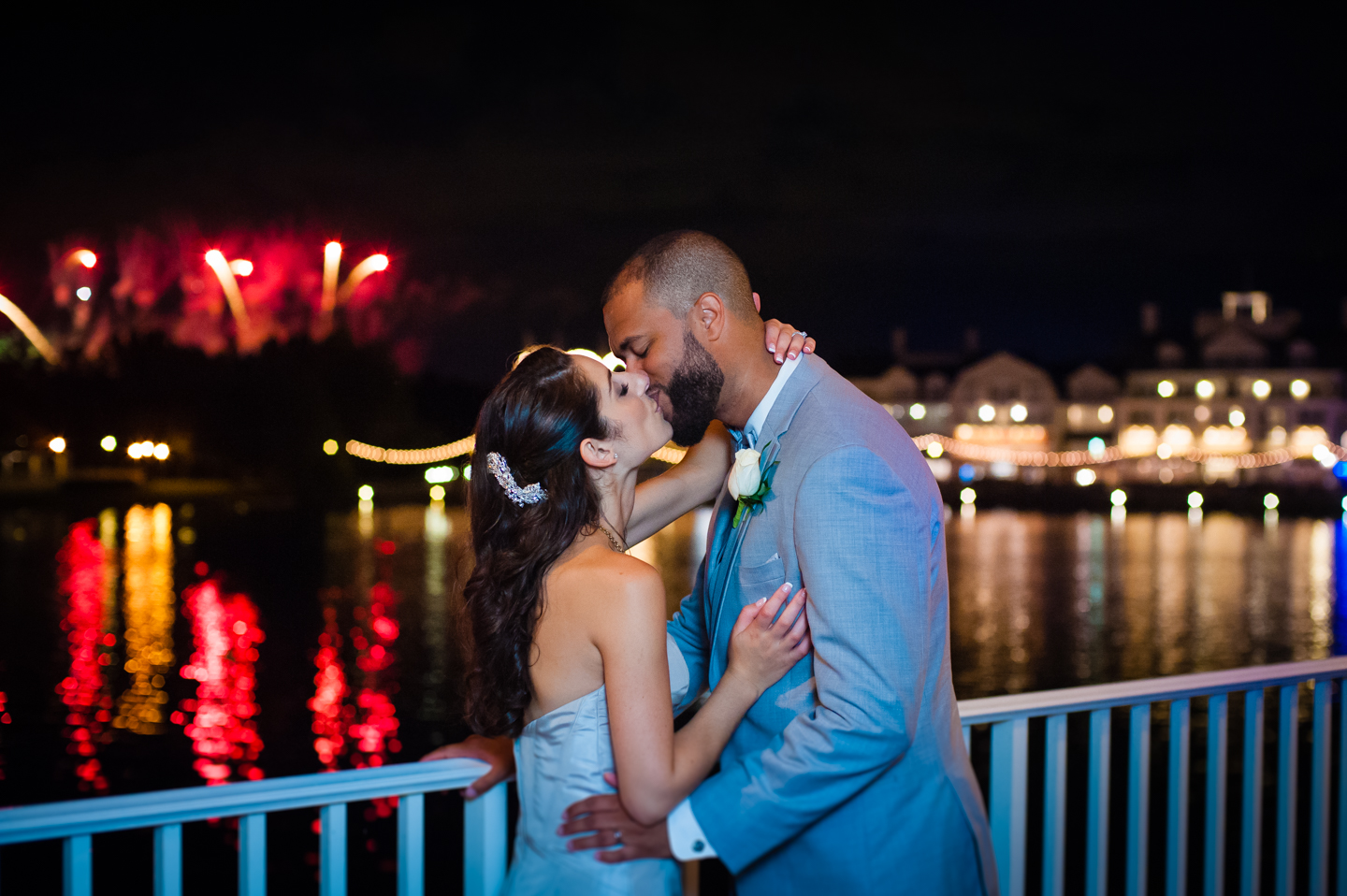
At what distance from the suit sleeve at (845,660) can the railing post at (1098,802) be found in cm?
108

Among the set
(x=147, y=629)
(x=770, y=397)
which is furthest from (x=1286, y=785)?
(x=147, y=629)

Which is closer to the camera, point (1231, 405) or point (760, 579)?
point (760, 579)

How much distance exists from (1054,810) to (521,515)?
1.71 metres

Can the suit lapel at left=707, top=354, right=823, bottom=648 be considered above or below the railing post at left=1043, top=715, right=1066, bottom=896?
above

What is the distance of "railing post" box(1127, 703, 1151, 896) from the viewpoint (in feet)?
9.60

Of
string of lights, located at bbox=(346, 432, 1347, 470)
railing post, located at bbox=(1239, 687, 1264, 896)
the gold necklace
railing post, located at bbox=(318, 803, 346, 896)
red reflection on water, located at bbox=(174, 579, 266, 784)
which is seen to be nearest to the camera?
railing post, located at bbox=(318, 803, 346, 896)

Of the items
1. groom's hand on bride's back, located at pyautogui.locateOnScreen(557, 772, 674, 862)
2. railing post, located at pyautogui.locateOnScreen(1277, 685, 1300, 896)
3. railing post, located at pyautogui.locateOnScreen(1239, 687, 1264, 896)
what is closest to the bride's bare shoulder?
groom's hand on bride's back, located at pyautogui.locateOnScreen(557, 772, 674, 862)

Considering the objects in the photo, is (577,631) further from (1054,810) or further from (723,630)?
(1054,810)

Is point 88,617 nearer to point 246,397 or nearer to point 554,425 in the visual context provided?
point 554,425

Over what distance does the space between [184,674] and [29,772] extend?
3760 mm

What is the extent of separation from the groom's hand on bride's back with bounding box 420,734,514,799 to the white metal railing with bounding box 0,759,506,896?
0.02m

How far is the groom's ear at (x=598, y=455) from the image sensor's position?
2375 millimetres

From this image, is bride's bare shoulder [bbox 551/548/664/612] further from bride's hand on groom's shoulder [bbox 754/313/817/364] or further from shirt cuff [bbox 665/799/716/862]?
bride's hand on groom's shoulder [bbox 754/313/817/364]

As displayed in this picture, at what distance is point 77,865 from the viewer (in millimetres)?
2061
